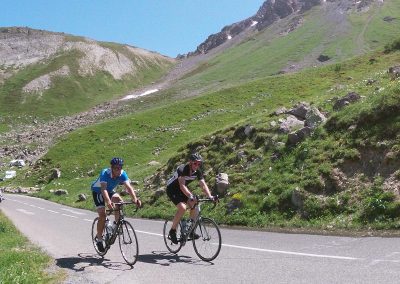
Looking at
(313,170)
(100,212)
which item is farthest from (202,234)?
(313,170)

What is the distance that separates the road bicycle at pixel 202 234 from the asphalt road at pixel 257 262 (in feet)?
0.82

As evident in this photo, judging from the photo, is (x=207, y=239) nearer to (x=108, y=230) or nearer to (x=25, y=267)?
(x=108, y=230)

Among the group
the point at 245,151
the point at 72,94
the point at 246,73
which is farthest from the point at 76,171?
the point at 72,94

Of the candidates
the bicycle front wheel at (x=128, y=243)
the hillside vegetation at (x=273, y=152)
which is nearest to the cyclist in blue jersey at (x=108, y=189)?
the bicycle front wheel at (x=128, y=243)

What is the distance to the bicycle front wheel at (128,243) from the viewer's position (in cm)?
1099

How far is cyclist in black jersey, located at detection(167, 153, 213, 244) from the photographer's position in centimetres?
1126

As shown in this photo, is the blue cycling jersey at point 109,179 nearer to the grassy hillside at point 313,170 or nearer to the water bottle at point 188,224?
the water bottle at point 188,224

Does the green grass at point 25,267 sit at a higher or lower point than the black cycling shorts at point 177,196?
lower

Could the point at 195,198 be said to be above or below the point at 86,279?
above

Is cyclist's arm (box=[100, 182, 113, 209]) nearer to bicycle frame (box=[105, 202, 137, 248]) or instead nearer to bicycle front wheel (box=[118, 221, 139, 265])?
bicycle frame (box=[105, 202, 137, 248])

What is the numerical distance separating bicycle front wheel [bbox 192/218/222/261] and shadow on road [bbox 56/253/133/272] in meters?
1.81

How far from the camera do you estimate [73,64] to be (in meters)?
145

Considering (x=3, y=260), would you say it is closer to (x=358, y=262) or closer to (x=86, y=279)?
(x=86, y=279)

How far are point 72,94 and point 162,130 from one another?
243ft
